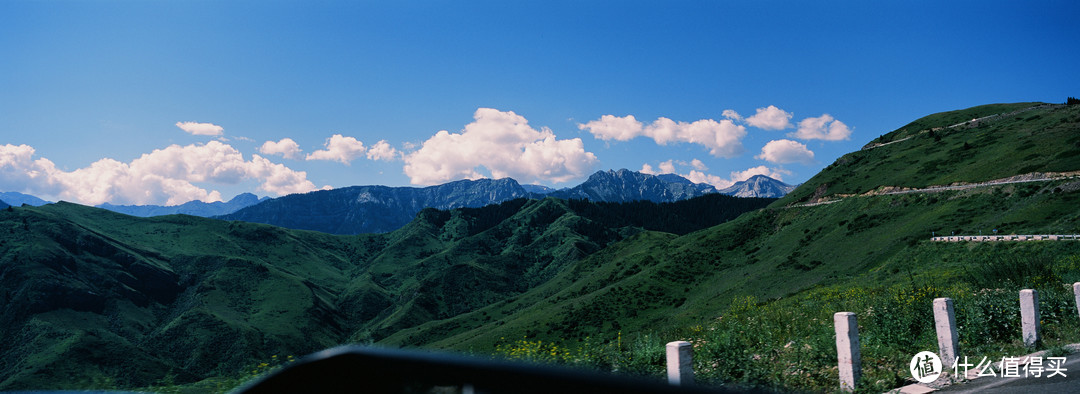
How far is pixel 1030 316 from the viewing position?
11.1 meters

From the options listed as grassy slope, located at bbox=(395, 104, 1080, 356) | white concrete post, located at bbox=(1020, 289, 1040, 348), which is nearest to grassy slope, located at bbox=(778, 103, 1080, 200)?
grassy slope, located at bbox=(395, 104, 1080, 356)

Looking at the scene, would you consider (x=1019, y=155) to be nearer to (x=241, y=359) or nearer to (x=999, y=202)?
(x=999, y=202)

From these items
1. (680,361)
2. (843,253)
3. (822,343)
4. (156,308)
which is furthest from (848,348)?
(156,308)

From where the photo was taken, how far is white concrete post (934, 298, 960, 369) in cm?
Answer: 987

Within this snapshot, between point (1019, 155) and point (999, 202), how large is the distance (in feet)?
88.7

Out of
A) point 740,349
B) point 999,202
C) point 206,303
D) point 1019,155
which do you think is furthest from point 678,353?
point 206,303

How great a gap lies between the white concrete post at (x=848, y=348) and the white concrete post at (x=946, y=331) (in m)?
2.73

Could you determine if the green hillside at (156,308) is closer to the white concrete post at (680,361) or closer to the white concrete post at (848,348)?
the white concrete post at (680,361)

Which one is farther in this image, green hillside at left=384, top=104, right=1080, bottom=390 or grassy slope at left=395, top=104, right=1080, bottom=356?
grassy slope at left=395, top=104, right=1080, bottom=356

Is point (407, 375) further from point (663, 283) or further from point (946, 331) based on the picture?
point (663, 283)

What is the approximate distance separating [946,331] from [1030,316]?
2.82m

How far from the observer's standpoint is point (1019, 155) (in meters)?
86.5

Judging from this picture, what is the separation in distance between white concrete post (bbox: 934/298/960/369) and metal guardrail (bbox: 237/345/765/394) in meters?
10.7
